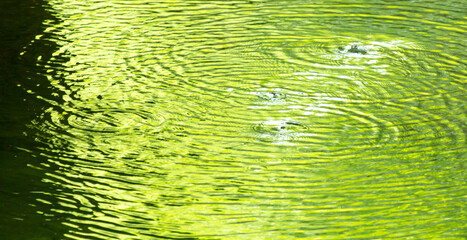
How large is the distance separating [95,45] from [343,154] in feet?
4.79

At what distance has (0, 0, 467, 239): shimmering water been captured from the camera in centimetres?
163

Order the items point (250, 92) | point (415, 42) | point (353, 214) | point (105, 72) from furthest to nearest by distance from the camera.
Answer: point (415, 42) < point (105, 72) < point (250, 92) < point (353, 214)

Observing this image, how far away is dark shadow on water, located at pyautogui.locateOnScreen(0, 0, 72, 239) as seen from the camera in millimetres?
1611

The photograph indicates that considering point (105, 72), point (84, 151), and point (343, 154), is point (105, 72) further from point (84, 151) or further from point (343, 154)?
point (343, 154)

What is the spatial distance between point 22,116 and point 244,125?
30.8 inches

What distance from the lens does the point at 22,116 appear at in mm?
2211

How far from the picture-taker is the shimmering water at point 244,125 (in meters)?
1.63

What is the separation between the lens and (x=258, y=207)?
65.6 inches

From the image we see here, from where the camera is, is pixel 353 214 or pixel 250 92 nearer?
pixel 353 214

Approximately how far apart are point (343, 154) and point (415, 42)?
113 centimetres

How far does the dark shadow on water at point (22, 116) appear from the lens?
161 cm

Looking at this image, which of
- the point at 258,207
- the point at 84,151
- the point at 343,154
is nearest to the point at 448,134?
the point at 343,154

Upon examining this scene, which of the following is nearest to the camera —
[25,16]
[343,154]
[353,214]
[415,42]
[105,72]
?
[353,214]

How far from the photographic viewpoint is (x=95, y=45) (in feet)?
9.55
